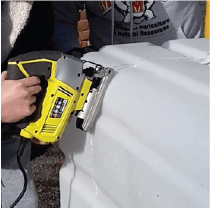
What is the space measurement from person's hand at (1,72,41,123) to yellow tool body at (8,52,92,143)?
1.6 inches

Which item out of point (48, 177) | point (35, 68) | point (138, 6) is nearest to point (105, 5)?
point (138, 6)

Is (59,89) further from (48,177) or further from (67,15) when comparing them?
(48,177)

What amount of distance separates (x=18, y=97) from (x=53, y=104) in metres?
0.12

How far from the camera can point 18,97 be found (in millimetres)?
1273

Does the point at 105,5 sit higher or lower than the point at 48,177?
higher

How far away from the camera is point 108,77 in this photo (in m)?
1.29

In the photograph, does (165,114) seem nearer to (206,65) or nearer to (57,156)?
(206,65)

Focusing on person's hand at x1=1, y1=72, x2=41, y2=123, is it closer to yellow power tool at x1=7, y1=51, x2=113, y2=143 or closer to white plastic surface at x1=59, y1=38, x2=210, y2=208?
yellow power tool at x1=7, y1=51, x2=113, y2=143

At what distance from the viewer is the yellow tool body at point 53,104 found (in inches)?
50.6

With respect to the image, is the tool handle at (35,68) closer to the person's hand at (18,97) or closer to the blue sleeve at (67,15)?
the person's hand at (18,97)

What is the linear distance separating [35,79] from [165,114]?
19.5 inches

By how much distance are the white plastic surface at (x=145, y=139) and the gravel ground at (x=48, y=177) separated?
1052mm

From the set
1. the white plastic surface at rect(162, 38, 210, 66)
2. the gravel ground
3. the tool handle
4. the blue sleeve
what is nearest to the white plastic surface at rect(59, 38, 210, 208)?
the white plastic surface at rect(162, 38, 210, 66)

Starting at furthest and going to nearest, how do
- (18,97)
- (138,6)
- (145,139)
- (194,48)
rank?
1. (138,6)
2. (194,48)
3. (18,97)
4. (145,139)
